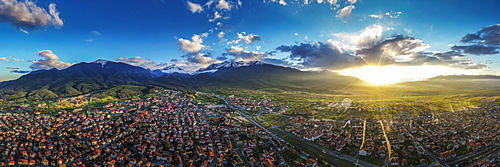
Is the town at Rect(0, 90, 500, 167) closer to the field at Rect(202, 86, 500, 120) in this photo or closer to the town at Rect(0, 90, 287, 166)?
the town at Rect(0, 90, 287, 166)

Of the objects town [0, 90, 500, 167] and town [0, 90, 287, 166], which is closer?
town [0, 90, 500, 167]

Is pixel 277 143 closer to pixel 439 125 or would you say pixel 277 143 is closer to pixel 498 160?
pixel 498 160

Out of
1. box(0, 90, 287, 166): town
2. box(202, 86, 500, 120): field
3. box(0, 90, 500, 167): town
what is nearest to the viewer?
box(0, 90, 500, 167): town

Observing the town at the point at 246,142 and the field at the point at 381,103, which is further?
the field at the point at 381,103

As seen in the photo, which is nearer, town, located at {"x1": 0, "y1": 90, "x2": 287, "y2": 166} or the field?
town, located at {"x1": 0, "y1": 90, "x2": 287, "y2": 166}

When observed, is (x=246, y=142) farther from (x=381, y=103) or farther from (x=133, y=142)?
(x=381, y=103)

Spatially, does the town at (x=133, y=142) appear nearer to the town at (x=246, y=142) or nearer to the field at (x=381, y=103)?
the town at (x=246, y=142)

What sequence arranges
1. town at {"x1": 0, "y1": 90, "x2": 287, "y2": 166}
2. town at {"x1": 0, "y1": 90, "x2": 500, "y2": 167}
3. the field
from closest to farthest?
town at {"x1": 0, "y1": 90, "x2": 500, "y2": 167}, town at {"x1": 0, "y1": 90, "x2": 287, "y2": 166}, the field

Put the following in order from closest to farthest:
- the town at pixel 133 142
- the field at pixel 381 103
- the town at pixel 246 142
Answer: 1. the town at pixel 246 142
2. the town at pixel 133 142
3. the field at pixel 381 103

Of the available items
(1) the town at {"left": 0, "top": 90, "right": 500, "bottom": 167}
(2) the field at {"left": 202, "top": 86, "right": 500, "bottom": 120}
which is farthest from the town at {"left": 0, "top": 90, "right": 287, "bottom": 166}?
(2) the field at {"left": 202, "top": 86, "right": 500, "bottom": 120}

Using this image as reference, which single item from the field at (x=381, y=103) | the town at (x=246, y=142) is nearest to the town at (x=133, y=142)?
the town at (x=246, y=142)

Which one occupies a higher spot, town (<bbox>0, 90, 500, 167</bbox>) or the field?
the field
